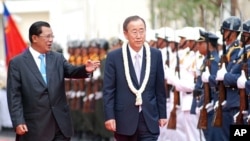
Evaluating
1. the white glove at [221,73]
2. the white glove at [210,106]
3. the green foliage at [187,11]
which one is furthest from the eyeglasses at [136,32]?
the green foliage at [187,11]

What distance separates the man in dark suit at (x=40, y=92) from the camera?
31.5ft

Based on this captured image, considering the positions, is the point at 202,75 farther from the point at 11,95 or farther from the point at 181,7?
the point at 181,7

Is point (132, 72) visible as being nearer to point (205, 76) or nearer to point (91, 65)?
point (91, 65)

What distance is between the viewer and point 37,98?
959cm

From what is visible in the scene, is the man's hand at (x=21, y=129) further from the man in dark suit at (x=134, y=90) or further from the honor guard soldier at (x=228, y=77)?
the honor guard soldier at (x=228, y=77)

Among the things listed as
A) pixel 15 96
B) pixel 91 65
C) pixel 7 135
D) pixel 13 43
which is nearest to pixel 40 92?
pixel 15 96

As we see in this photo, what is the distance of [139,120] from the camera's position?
984 centimetres

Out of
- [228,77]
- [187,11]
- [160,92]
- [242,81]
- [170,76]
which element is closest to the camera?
[160,92]

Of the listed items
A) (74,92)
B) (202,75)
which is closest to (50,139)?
(202,75)

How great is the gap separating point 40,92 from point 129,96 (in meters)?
0.93

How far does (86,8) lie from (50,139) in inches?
1115

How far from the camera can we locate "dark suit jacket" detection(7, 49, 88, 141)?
9.59 metres

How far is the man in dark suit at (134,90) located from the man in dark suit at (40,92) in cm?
32

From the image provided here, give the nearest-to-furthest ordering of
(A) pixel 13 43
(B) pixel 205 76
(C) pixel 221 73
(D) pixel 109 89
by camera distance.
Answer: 1. (D) pixel 109 89
2. (C) pixel 221 73
3. (B) pixel 205 76
4. (A) pixel 13 43
